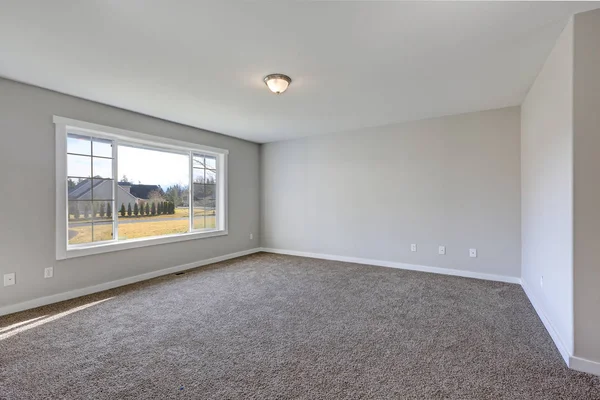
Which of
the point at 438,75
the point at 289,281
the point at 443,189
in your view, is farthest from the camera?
the point at 443,189

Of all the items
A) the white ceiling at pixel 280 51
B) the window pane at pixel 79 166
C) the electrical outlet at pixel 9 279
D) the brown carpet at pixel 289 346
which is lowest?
the brown carpet at pixel 289 346

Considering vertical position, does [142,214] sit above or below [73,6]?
below

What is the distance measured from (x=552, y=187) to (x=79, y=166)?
199 inches

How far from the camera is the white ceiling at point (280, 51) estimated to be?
1890mm

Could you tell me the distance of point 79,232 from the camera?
3.53 m

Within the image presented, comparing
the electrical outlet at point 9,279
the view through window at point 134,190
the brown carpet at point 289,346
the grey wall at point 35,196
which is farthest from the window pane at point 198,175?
the electrical outlet at point 9,279

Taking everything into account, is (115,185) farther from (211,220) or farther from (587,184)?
(587,184)

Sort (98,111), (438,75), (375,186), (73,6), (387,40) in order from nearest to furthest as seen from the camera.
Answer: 1. (73,6)
2. (387,40)
3. (438,75)
4. (98,111)
5. (375,186)

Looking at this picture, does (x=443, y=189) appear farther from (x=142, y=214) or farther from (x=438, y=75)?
(x=142, y=214)

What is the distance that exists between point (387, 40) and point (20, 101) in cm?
373

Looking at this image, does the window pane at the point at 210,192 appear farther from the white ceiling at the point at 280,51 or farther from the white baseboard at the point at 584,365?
the white baseboard at the point at 584,365

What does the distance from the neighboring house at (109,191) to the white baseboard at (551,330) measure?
16.2 ft

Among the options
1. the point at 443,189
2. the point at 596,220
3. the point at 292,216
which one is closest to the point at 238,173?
the point at 292,216

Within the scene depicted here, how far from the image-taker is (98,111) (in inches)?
142
